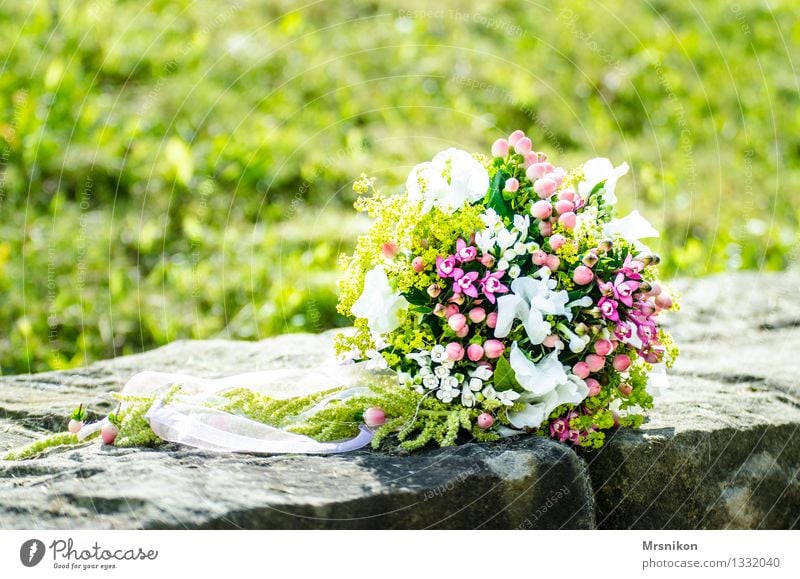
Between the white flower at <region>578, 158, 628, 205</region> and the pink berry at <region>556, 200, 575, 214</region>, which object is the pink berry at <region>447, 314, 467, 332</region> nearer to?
the pink berry at <region>556, 200, 575, 214</region>

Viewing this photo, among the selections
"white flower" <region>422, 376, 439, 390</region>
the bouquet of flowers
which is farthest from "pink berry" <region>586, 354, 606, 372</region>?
"white flower" <region>422, 376, 439, 390</region>

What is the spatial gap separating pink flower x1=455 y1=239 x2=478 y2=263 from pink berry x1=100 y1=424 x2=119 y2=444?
3.68 ft

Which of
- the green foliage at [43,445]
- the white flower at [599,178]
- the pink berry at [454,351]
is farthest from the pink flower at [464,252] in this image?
the green foliage at [43,445]

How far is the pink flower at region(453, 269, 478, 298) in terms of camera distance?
2.32m

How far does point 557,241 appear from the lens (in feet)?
7.78

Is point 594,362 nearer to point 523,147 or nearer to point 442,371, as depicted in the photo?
point 442,371

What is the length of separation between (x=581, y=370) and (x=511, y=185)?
55 cm

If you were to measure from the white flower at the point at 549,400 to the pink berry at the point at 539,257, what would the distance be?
323 mm

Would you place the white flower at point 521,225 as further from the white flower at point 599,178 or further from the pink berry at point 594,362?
the pink berry at point 594,362

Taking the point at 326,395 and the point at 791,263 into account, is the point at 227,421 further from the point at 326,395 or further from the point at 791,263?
the point at 791,263

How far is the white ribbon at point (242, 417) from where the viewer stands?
8.03 feet

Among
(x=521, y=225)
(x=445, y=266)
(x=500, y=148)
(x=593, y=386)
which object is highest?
(x=500, y=148)

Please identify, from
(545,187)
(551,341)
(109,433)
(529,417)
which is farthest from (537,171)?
(109,433)
